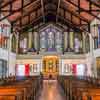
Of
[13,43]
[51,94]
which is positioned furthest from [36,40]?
[51,94]

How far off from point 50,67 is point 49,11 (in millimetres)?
→ 8790

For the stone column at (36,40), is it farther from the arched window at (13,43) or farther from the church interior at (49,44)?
the arched window at (13,43)

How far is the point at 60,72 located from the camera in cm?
3127

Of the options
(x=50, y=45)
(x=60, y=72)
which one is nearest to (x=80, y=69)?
(x=60, y=72)

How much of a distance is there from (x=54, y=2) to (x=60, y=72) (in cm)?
1059

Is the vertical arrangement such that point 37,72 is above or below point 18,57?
below

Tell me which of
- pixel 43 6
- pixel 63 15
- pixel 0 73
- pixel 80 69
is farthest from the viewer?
pixel 80 69

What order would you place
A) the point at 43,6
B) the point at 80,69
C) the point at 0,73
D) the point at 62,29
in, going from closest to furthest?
the point at 0,73 < the point at 43,6 < the point at 80,69 < the point at 62,29

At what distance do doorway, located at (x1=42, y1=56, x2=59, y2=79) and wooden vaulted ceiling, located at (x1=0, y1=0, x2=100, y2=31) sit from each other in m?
5.22

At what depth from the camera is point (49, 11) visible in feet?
91.1

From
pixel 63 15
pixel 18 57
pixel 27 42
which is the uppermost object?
pixel 63 15

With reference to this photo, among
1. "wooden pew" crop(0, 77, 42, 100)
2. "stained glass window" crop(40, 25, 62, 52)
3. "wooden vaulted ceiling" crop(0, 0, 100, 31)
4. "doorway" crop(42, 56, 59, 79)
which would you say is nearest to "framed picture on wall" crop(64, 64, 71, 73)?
"doorway" crop(42, 56, 59, 79)

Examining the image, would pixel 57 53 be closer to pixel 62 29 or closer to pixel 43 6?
pixel 62 29

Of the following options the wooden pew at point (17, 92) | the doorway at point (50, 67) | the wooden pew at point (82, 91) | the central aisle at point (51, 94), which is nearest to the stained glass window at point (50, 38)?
the doorway at point (50, 67)
